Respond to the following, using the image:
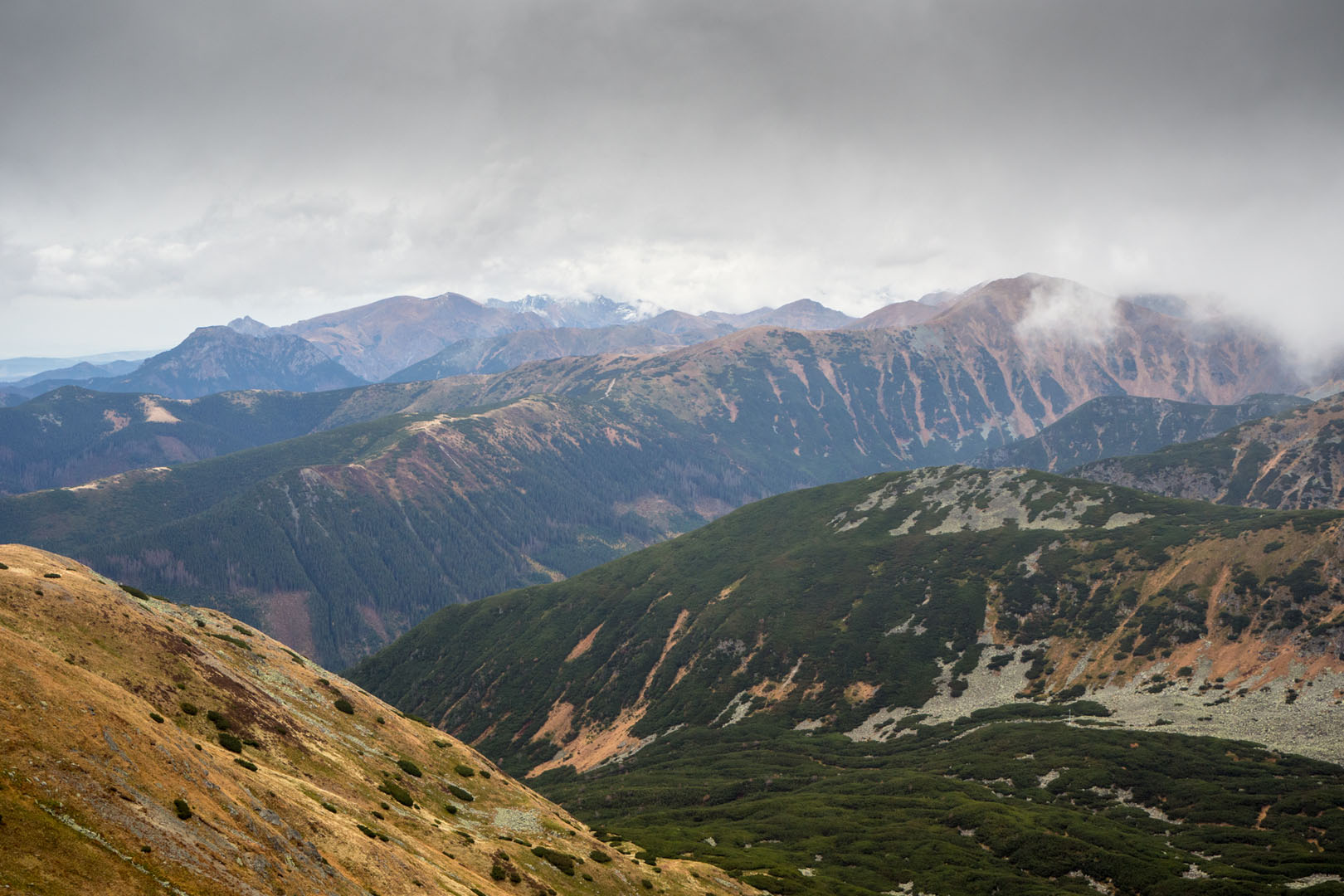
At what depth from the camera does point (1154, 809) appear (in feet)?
382

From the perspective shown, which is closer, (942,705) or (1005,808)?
(1005,808)

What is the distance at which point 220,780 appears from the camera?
40.0 meters

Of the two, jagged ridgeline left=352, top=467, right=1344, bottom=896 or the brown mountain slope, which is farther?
jagged ridgeline left=352, top=467, right=1344, bottom=896

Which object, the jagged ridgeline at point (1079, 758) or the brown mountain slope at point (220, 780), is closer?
the brown mountain slope at point (220, 780)

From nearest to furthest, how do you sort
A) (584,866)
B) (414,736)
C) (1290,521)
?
(584,866) < (414,736) < (1290,521)

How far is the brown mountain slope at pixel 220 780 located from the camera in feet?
102

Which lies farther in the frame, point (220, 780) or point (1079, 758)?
point (1079, 758)

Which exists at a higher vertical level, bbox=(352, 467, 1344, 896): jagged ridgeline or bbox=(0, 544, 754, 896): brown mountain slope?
bbox=(0, 544, 754, 896): brown mountain slope

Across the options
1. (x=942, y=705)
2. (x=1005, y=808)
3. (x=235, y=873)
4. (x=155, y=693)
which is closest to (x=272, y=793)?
(x=235, y=873)

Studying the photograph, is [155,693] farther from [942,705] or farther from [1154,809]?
[942,705]

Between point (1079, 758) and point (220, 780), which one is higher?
point (220, 780)

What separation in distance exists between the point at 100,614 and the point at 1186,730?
16208 centimetres

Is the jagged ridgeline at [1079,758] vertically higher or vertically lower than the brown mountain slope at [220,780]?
lower

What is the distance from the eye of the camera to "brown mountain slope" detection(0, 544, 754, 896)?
31.1 meters
